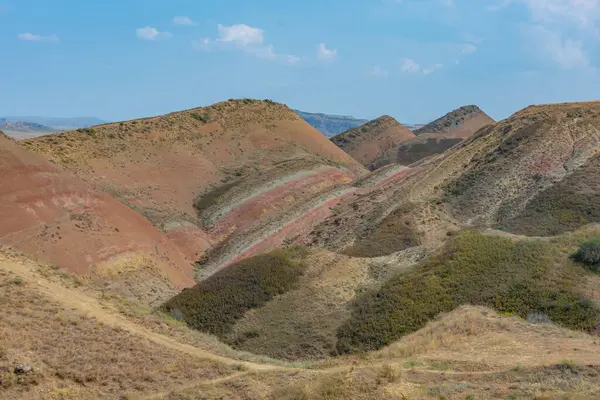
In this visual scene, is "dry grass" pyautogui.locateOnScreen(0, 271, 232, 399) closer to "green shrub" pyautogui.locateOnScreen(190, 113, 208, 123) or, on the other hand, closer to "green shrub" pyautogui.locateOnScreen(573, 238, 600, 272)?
"green shrub" pyautogui.locateOnScreen(573, 238, 600, 272)

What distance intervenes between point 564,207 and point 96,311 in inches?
1086

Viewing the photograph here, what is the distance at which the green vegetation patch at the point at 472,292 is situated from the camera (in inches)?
741

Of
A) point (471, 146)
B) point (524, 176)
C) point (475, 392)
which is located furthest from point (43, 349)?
point (471, 146)

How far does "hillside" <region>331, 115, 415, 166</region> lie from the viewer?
4114 inches

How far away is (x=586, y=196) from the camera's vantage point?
104 feet

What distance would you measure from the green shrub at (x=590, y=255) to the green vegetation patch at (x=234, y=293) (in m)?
11.8

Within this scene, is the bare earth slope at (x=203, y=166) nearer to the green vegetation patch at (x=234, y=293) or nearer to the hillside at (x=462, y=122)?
the green vegetation patch at (x=234, y=293)

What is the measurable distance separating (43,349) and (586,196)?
30.9 metres

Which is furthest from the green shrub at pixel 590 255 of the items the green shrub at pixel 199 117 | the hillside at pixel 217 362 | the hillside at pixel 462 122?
the hillside at pixel 462 122

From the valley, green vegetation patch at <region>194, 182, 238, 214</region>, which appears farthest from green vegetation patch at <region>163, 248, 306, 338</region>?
green vegetation patch at <region>194, 182, 238, 214</region>

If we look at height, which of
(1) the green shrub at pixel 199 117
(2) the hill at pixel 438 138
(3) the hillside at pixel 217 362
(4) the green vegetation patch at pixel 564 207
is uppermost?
(2) the hill at pixel 438 138

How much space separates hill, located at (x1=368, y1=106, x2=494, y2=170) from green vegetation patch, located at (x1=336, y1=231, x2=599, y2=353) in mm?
66924

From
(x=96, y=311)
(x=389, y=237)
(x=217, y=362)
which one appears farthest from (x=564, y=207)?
(x=96, y=311)

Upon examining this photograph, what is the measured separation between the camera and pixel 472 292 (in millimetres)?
20469
